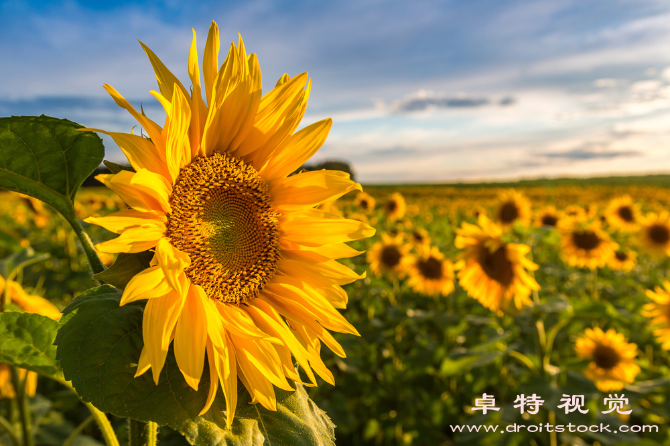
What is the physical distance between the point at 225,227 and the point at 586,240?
6440mm

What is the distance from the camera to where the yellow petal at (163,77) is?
3.01 ft

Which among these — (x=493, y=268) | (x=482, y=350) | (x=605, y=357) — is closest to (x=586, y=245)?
(x=605, y=357)

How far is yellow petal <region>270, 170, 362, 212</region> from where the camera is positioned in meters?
1.07

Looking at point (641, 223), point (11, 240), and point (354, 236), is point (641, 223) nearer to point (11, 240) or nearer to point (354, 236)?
point (354, 236)

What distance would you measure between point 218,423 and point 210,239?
43 centimetres

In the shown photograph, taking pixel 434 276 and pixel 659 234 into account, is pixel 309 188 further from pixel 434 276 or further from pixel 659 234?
pixel 659 234

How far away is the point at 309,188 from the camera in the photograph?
3.58 ft

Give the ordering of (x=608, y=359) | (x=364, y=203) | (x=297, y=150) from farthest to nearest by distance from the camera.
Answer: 1. (x=364, y=203)
2. (x=608, y=359)
3. (x=297, y=150)

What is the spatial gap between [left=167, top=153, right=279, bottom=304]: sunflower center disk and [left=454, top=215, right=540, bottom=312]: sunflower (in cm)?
295

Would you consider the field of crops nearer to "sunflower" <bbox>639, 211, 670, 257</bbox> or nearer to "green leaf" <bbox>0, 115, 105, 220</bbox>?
"sunflower" <bbox>639, 211, 670, 257</bbox>

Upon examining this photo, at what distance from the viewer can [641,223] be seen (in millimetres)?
7672

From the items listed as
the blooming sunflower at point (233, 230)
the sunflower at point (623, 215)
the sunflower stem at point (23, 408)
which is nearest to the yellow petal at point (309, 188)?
the blooming sunflower at point (233, 230)

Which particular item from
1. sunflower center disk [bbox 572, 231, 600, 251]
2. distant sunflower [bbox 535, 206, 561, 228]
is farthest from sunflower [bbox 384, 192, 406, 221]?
sunflower center disk [bbox 572, 231, 600, 251]

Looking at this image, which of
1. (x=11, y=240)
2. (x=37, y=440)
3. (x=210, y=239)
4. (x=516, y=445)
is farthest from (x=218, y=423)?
(x=516, y=445)
